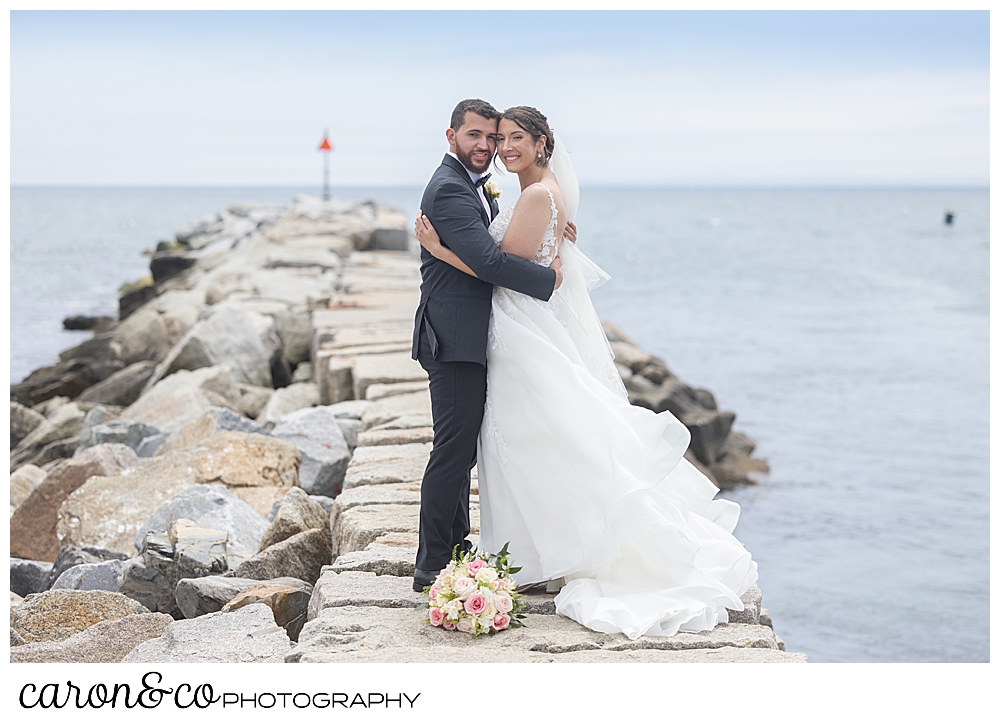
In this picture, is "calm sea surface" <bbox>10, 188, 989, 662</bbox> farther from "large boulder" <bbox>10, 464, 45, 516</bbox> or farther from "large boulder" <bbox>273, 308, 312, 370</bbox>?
"large boulder" <bbox>10, 464, 45, 516</bbox>

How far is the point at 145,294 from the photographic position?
58.2 ft

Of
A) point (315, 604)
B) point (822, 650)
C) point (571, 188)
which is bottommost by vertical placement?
point (822, 650)

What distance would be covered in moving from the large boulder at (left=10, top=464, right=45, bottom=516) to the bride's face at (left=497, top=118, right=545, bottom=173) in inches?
174

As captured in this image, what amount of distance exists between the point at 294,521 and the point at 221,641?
117cm

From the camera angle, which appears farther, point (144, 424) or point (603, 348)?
point (144, 424)

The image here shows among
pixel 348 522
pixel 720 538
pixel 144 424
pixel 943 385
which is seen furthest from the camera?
pixel 943 385

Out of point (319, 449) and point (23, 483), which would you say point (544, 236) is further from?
point (23, 483)

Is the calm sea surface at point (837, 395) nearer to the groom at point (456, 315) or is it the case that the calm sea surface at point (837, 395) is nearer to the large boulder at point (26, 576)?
the groom at point (456, 315)

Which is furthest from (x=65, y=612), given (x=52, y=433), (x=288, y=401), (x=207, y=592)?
(x=52, y=433)

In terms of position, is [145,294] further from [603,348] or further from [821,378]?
[603,348]

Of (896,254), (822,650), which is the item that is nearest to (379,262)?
(822,650)

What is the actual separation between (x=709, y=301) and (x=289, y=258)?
1690cm

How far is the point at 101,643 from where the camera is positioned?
3.72 m

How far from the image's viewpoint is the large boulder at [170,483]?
529cm
